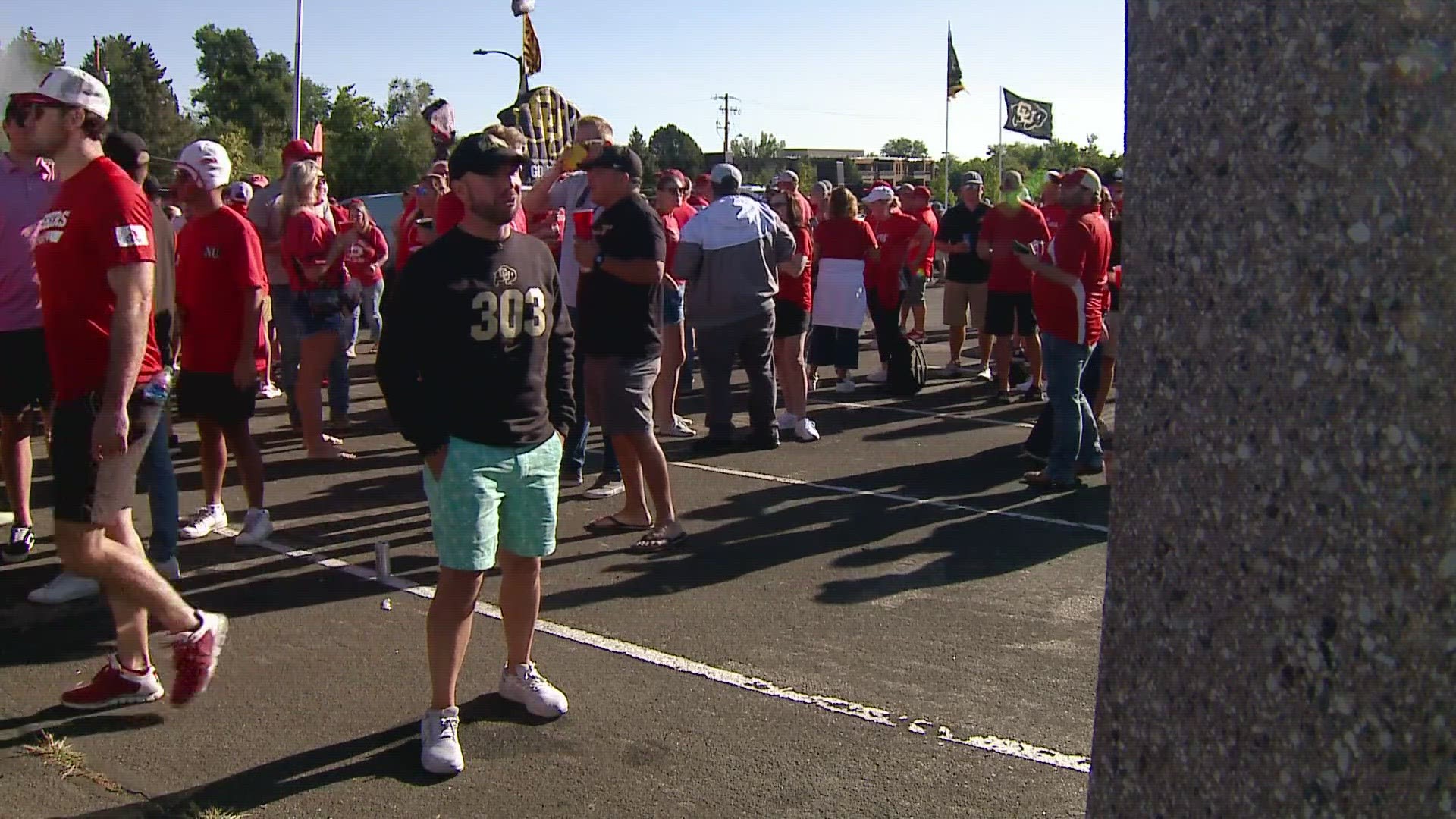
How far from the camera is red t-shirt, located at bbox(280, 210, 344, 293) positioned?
852 centimetres

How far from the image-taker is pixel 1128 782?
1.64 metres

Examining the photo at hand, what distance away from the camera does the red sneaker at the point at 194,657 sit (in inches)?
162

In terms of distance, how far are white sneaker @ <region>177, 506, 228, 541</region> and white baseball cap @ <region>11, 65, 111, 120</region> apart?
303cm

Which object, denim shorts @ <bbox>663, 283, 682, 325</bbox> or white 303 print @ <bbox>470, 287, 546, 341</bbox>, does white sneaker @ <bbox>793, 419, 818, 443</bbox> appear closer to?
denim shorts @ <bbox>663, 283, 682, 325</bbox>

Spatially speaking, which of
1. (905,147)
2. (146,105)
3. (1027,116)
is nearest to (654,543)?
(1027,116)

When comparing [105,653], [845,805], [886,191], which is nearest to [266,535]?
[105,653]

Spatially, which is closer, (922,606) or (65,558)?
(65,558)

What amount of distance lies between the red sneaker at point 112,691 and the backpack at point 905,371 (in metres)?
8.37

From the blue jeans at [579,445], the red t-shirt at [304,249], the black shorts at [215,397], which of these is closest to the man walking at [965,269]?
the blue jeans at [579,445]

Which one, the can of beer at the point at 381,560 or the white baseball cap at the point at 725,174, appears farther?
the white baseball cap at the point at 725,174

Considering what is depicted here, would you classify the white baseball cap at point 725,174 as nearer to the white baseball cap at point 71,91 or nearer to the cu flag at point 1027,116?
the white baseball cap at point 71,91

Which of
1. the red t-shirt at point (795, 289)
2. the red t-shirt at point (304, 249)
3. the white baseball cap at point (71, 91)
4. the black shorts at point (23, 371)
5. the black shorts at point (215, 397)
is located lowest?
the black shorts at point (215, 397)

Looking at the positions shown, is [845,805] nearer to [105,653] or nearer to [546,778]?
[546,778]

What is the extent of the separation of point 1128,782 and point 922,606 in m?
4.02
